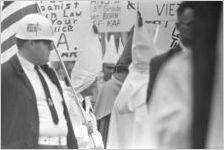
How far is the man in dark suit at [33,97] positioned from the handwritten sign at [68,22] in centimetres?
60

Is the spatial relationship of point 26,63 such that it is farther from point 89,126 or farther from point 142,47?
point 89,126

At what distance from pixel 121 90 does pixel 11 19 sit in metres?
1.21

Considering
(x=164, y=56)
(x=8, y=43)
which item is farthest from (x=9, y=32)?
(x=164, y=56)

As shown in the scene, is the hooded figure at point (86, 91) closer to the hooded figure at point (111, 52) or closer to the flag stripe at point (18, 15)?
the hooded figure at point (111, 52)

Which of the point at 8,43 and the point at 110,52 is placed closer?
the point at 8,43

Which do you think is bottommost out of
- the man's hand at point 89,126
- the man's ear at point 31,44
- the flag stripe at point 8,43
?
the man's hand at point 89,126

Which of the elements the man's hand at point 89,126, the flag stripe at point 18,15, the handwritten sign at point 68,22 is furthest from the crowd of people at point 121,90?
the flag stripe at point 18,15

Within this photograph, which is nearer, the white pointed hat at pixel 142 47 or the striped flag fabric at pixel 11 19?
the white pointed hat at pixel 142 47

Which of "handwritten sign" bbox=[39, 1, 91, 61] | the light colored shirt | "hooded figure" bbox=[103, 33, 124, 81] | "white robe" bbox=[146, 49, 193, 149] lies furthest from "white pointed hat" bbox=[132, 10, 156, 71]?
"handwritten sign" bbox=[39, 1, 91, 61]

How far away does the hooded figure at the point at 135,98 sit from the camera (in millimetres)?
4996

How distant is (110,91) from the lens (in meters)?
5.90

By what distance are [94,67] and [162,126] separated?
9.38 ft

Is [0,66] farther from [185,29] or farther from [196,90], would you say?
[196,90]

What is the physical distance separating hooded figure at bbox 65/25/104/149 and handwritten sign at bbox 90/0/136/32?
0.11 meters
